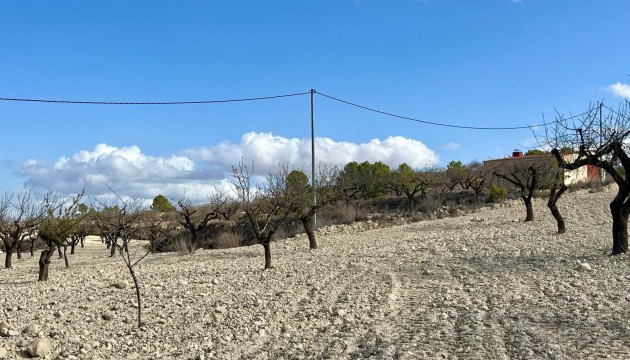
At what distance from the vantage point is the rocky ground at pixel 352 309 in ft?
23.4

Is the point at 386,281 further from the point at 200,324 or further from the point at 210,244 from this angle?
the point at 210,244

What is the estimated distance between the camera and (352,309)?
9383 millimetres

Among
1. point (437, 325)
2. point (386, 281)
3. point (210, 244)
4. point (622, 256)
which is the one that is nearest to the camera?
point (437, 325)

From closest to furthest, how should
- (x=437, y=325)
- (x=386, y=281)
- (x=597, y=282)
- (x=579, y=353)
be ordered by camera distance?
(x=579, y=353)
(x=437, y=325)
(x=597, y=282)
(x=386, y=281)

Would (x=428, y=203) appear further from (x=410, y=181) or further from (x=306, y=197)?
(x=306, y=197)

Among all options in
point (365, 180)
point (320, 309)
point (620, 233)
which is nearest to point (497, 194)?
point (365, 180)

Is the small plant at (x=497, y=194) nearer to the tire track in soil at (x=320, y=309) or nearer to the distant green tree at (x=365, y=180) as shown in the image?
the distant green tree at (x=365, y=180)

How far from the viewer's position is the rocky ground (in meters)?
7.12

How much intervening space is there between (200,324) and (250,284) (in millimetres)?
3520

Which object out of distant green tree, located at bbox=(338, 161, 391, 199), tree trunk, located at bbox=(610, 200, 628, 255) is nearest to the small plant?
distant green tree, located at bbox=(338, 161, 391, 199)

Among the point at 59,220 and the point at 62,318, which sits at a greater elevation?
the point at 59,220

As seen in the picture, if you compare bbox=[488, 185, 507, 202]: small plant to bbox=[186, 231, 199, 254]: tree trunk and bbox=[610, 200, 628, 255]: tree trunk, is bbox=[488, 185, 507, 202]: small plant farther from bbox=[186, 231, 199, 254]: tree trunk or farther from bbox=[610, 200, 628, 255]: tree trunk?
bbox=[610, 200, 628, 255]: tree trunk

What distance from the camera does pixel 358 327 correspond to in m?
8.16

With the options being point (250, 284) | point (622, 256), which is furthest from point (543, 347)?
point (622, 256)
